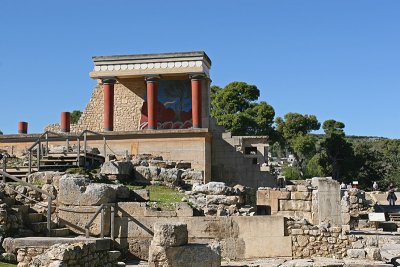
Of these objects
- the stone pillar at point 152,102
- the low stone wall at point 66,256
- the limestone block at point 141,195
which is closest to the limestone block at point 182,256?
the low stone wall at point 66,256

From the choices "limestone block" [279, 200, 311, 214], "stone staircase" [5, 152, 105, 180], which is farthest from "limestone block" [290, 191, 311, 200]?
"stone staircase" [5, 152, 105, 180]

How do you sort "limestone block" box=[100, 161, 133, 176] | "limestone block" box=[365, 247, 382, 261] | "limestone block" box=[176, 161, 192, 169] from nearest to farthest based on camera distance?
"limestone block" box=[365, 247, 382, 261]
"limestone block" box=[100, 161, 133, 176]
"limestone block" box=[176, 161, 192, 169]

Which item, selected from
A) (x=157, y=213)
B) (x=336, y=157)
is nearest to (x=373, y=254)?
(x=157, y=213)

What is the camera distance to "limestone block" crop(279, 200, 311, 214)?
56.7ft

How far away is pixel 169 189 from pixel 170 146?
7.92m

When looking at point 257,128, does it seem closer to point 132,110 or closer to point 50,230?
point 132,110

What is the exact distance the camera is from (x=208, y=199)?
15586 millimetres

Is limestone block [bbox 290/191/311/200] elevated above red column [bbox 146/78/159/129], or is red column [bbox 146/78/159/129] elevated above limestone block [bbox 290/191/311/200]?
red column [bbox 146/78/159/129]

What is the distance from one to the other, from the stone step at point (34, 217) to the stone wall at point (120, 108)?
685 inches

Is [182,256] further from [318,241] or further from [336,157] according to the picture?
[336,157]

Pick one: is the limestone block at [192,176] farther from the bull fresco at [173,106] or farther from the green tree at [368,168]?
the green tree at [368,168]

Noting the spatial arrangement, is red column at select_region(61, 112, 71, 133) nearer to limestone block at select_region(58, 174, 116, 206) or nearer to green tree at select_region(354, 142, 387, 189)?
limestone block at select_region(58, 174, 116, 206)

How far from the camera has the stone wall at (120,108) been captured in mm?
30906

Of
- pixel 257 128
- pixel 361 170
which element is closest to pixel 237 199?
pixel 257 128
